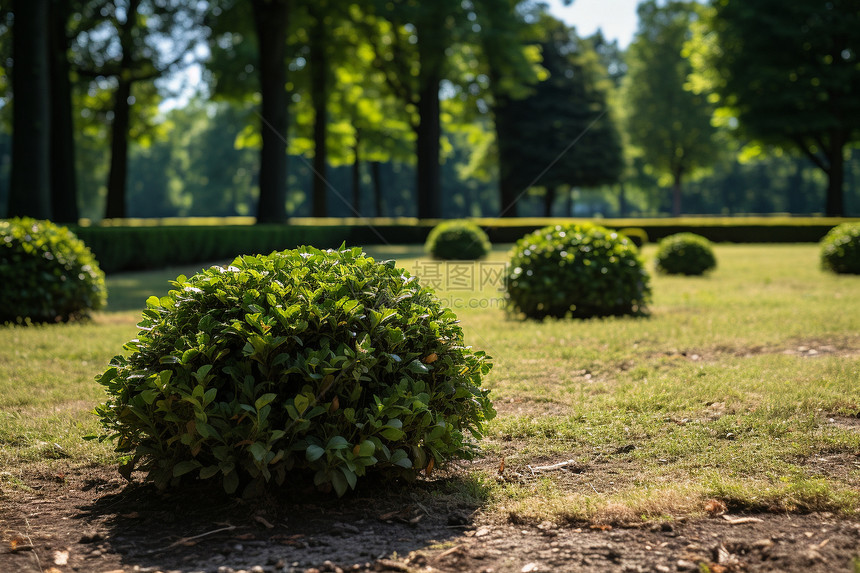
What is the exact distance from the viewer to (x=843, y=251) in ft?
45.0

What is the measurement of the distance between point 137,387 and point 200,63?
27406 mm

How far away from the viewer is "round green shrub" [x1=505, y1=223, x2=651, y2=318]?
8.45 m

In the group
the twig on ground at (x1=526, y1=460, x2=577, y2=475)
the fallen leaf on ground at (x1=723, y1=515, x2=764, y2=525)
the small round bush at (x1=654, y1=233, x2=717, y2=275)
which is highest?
the small round bush at (x1=654, y1=233, x2=717, y2=275)

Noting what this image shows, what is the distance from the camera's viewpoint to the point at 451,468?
373 cm

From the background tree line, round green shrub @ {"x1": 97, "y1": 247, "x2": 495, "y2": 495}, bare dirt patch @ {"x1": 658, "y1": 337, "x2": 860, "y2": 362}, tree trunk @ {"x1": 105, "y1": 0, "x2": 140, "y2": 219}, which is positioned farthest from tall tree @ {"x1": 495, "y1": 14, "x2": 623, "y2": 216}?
round green shrub @ {"x1": 97, "y1": 247, "x2": 495, "y2": 495}

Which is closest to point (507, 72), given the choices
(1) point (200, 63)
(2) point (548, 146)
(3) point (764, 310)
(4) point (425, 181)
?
(4) point (425, 181)

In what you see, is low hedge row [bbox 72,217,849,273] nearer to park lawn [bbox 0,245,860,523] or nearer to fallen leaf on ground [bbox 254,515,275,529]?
park lawn [bbox 0,245,860,523]

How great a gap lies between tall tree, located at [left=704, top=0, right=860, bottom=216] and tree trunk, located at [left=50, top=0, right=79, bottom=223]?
1023 inches

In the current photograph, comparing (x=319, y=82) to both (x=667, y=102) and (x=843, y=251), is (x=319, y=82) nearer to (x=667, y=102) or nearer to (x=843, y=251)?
(x=843, y=251)

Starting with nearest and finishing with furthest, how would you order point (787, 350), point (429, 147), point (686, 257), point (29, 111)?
point (787, 350) → point (686, 257) → point (29, 111) → point (429, 147)

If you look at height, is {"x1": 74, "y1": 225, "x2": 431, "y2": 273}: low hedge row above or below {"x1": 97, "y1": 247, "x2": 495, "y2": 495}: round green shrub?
above

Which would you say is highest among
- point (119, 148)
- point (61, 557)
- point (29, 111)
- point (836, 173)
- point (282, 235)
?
point (119, 148)

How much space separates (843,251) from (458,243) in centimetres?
873

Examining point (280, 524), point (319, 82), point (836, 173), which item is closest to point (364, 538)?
point (280, 524)
